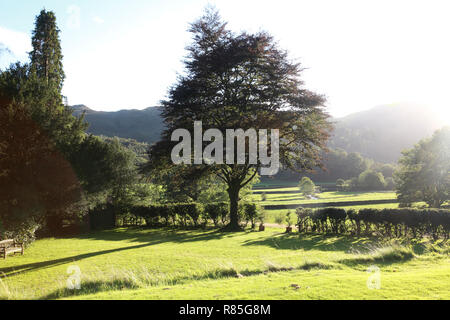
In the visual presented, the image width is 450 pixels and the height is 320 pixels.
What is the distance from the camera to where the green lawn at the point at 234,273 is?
535 centimetres

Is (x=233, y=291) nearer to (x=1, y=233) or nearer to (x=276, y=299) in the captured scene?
(x=276, y=299)

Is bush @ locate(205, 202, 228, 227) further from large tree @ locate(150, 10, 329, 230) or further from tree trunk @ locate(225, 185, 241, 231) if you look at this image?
large tree @ locate(150, 10, 329, 230)

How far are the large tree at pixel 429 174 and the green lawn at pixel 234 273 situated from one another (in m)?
28.4

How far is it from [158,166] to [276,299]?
19.6 m

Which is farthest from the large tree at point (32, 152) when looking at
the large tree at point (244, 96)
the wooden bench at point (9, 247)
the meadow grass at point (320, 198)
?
the meadow grass at point (320, 198)

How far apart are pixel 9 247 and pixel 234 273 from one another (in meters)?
13.9

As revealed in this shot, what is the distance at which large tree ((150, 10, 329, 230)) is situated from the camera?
830 inches

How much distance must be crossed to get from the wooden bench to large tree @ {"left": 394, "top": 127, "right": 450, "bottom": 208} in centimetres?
4415

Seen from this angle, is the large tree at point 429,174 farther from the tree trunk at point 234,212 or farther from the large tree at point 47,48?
the large tree at point 47,48

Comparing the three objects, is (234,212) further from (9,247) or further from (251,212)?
(9,247)

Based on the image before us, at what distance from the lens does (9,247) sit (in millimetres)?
15477

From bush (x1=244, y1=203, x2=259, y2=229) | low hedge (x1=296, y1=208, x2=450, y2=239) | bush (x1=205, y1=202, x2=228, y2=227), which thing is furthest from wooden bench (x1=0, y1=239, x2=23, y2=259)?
low hedge (x1=296, y1=208, x2=450, y2=239)

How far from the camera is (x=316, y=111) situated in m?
22.0

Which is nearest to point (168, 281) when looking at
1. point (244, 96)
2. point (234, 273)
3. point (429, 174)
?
point (234, 273)
